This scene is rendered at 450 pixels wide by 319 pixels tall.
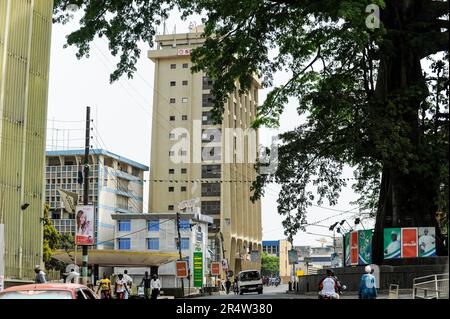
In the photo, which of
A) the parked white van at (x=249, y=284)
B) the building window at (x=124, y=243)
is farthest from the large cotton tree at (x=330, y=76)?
the building window at (x=124, y=243)

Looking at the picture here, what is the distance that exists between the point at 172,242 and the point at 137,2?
58567 mm

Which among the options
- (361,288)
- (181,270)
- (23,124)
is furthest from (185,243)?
(361,288)

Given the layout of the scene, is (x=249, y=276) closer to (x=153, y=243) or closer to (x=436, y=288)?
(x=153, y=243)

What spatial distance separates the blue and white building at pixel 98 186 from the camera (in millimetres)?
92625

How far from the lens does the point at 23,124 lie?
3606 centimetres

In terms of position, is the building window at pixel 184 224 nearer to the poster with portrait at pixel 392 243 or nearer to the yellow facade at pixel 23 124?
the yellow facade at pixel 23 124

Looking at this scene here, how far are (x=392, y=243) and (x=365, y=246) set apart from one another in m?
3.26

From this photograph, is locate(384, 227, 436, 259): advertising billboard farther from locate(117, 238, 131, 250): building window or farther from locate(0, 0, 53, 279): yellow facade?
locate(117, 238, 131, 250): building window

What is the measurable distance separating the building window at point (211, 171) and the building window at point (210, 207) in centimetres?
424

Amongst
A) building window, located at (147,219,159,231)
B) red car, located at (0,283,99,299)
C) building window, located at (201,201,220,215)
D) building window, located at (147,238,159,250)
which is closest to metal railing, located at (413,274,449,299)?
red car, located at (0,283,99,299)

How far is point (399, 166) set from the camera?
2505 centimetres

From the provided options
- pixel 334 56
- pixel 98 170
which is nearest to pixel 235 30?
pixel 334 56

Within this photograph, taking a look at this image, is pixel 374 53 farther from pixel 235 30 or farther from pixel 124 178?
pixel 124 178

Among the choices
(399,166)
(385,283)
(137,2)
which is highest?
(137,2)
